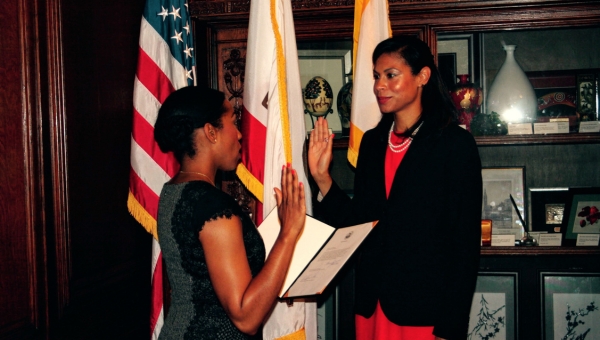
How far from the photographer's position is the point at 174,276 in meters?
1.52

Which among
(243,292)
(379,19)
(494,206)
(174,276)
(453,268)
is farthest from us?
(494,206)

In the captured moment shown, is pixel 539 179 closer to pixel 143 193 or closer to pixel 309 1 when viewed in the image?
pixel 309 1

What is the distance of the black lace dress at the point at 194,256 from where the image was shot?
1420mm

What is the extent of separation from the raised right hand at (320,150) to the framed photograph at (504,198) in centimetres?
107

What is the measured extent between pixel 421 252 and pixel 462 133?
434 mm

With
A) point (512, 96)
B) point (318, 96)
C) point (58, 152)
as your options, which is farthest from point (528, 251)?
point (58, 152)

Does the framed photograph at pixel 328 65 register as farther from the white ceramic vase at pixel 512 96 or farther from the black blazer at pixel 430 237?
the black blazer at pixel 430 237

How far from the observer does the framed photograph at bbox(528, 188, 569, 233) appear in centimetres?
283

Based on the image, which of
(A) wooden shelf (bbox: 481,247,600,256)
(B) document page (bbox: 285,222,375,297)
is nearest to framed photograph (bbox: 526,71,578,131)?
(A) wooden shelf (bbox: 481,247,600,256)

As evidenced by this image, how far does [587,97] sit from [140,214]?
2.12m

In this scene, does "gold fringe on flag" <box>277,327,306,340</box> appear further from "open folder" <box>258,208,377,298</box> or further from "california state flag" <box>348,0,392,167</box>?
"california state flag" <box>348,0,392,167</box>

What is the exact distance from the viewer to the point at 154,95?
238 cm

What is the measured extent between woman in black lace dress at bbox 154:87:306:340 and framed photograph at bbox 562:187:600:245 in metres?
1.79

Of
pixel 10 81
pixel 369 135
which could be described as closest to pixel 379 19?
pixel 369 135
